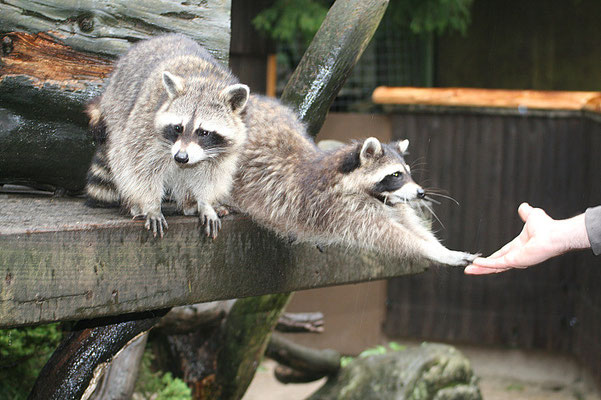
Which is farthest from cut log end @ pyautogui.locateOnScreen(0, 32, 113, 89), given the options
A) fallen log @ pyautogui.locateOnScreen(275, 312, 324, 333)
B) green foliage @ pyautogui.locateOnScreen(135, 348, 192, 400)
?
fallen log @ pyautogui.locateOnScreen(275, 312, 324, 333)

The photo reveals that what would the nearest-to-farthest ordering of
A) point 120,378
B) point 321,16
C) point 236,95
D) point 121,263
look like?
1. point 121,263
2. point 236,95
3. point 120,378
4. point 321,16

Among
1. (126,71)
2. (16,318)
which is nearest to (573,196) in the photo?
(126,71)

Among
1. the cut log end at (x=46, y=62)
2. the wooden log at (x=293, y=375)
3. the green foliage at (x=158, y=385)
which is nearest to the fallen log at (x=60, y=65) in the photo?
the cut log end at (x=46, y=62)

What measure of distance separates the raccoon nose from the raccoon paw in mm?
185

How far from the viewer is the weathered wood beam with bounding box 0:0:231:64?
8.27ft

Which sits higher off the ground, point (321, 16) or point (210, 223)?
point (321, 16)

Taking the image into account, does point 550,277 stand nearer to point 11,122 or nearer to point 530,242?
point 530,242

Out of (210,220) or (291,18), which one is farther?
(291,18)

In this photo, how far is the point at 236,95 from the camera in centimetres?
249

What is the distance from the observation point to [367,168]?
2.59 meters

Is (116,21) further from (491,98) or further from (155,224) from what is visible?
(491,98)

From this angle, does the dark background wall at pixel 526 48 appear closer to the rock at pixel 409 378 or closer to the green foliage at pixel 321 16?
the green foliage at pixel 321 16

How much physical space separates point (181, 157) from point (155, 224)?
0.72ft

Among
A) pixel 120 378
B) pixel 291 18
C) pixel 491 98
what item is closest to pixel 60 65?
pixel 120 378
